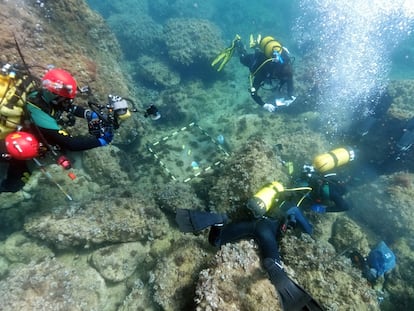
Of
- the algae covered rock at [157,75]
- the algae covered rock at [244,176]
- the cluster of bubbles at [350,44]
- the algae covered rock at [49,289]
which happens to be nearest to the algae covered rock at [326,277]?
the algae covered rock at [244,176]

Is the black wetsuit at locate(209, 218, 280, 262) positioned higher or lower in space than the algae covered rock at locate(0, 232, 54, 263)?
higher

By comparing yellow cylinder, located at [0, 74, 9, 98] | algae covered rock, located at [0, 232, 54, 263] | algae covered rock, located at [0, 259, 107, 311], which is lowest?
algae covered rock, located at [0, 232, 54, 263]

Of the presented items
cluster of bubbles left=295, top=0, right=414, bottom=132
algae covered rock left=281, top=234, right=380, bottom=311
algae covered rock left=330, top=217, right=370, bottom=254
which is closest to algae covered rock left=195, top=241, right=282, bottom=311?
algae covered rock left=281, top=234, right=380, bottom=311

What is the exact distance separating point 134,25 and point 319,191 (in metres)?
14.9

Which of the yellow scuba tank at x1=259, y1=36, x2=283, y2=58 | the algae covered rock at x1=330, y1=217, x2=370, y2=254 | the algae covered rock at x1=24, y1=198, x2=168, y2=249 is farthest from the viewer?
the yellow scuba tank at x1=259, y1=36, x2=283, y2=58

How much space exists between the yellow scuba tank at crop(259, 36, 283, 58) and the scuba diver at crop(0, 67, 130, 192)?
5278 millimetres

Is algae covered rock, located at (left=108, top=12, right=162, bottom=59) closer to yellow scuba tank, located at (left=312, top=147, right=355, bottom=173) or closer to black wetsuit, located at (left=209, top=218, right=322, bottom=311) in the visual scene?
yellow scuba tank, located at (left=312, top=147, right=355, bottom=173)

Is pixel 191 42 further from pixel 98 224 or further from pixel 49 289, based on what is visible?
pixel 49 289

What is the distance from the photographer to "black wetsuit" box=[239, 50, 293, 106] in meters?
8.22

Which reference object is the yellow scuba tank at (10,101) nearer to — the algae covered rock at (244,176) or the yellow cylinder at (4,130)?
the yellow cylinder at (4,130)

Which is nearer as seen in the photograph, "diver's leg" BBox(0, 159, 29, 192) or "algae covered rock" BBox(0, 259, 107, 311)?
"algae covered rock" BBox(0, 259, 107, 311)

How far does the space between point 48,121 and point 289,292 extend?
386 centimetres

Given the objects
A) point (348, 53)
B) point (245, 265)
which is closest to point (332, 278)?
point (245, 265)

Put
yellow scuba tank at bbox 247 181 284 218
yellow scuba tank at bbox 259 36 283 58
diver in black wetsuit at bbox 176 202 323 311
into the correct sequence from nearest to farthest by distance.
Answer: diver in black wetsuit at bbox 176 202 323 311 < yellow scuba tank at bbox 247 181 284 218 < yellow scuba tank at bbox 259 36 283 58
